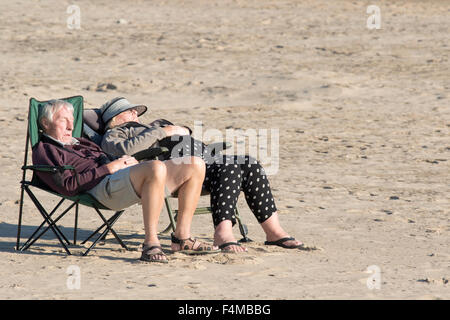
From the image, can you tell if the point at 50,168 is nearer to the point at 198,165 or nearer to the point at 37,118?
the point at 37,118

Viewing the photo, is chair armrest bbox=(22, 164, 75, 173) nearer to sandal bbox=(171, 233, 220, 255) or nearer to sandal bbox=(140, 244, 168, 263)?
sandal bbox=(140, 244, 168, 263)

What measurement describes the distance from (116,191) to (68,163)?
1.24ft

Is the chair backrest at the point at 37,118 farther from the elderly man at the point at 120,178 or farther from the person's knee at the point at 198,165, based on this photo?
the person's knee at the point at 198,165

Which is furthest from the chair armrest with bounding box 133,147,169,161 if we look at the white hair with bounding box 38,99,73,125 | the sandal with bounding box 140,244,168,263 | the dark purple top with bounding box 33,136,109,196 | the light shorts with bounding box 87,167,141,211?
the sandal with bounding box 140,244,168,263

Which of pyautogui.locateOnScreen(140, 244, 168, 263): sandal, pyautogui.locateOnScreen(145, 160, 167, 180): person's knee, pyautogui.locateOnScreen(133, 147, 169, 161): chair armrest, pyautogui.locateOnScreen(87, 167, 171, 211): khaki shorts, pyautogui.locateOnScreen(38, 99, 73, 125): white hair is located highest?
pyautogui.locateOnScreen(38, 99, 73, 125): white hair

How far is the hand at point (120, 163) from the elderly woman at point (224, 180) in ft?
1.00

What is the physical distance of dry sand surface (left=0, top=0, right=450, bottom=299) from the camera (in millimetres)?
5176

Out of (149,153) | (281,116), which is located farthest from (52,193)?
(281,116)

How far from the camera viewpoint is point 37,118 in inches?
229
